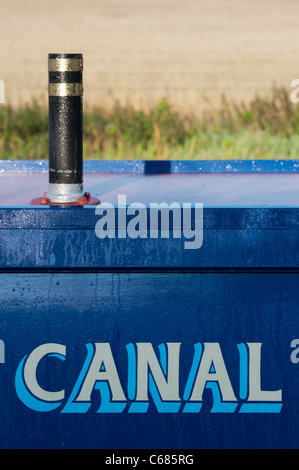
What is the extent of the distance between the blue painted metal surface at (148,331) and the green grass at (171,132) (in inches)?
195

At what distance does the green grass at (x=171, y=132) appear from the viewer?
8.42 metres

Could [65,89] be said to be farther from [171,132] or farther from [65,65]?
[171,132]

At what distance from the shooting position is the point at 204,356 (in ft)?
10.2

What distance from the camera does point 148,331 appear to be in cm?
309

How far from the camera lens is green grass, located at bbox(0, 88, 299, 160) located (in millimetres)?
8422

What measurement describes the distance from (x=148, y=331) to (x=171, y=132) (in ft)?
23.0

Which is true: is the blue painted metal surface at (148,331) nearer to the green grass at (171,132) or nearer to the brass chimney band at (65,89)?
the brass chimney band at (65,89)

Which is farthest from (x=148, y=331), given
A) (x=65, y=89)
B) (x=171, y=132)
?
(x=171, y=132)

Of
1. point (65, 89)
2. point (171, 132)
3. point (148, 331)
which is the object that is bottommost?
point (148, 331)

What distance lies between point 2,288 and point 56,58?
0.82 meters

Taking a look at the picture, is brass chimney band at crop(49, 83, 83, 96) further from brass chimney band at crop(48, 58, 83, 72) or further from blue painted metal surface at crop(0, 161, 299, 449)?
blue painted metal surface at crop(0, 161, 299, 449)

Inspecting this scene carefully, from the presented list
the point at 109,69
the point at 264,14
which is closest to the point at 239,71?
the point at 109,69

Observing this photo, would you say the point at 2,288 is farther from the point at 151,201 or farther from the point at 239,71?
the point at 239,71

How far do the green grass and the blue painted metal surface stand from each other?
4.96 m
